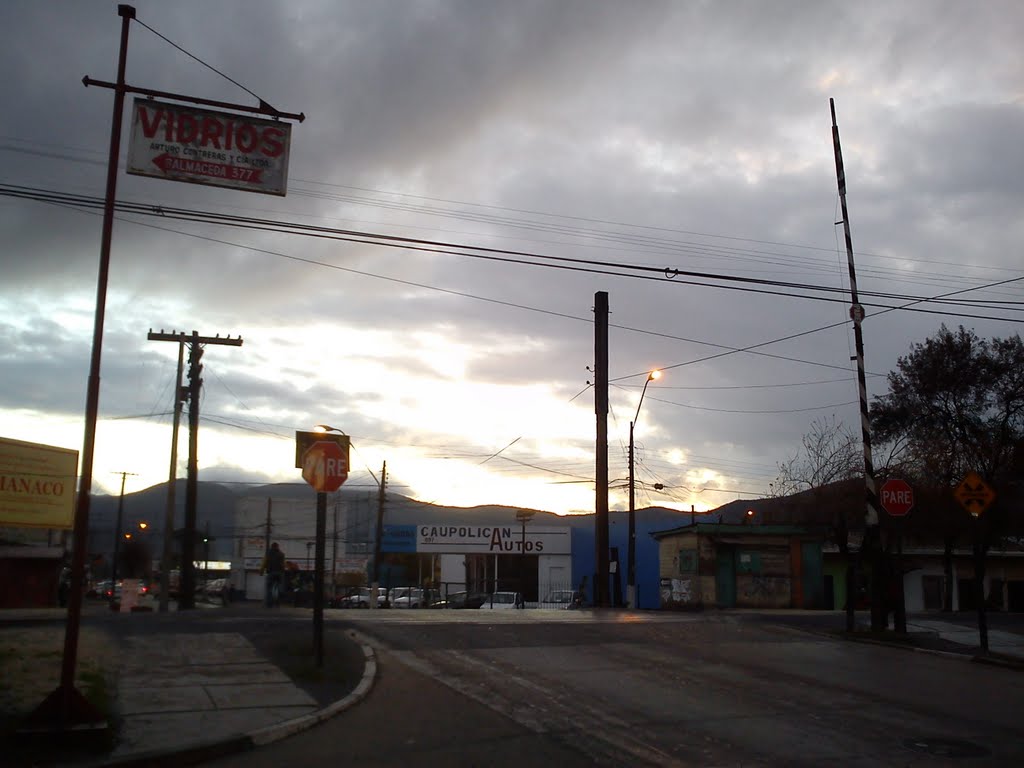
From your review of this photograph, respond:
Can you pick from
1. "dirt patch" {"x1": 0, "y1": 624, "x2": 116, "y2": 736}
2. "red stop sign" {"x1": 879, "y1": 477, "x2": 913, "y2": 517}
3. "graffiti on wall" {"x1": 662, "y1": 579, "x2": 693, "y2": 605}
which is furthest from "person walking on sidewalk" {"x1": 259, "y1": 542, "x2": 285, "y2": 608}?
"graffiti on wall" {"x1": 662, "y1": 579, "x2": 693, "y2": 605}

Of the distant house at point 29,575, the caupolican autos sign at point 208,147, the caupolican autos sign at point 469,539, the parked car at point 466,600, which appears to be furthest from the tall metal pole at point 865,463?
the caupolican autos sign at point 469,539

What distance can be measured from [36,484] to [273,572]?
7.16 meters

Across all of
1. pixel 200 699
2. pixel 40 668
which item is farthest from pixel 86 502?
pixel 40 668

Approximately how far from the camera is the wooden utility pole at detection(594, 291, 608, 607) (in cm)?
3225

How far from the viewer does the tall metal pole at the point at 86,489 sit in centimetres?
821

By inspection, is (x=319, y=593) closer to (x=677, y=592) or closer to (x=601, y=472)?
(x=601, y=472)

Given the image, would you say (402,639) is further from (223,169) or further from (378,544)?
(378,544)

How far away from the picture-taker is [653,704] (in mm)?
10734

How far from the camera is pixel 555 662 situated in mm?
13391

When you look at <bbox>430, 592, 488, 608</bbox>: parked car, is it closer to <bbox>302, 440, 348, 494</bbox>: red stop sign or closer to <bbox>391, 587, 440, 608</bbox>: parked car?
<bbox>391, 587, 440, 608</bbox>: parked car

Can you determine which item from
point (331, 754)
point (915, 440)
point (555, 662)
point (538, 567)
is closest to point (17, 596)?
point (555, 662)

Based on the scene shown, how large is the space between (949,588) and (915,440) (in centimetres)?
574

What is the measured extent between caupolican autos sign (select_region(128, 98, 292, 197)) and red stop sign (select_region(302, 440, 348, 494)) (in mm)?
3363

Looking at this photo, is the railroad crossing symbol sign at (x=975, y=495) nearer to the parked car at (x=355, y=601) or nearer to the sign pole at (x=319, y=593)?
the sign pole at (x=319, y=593)
